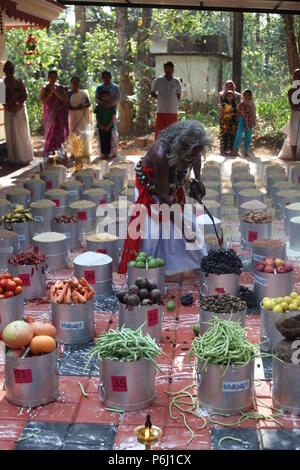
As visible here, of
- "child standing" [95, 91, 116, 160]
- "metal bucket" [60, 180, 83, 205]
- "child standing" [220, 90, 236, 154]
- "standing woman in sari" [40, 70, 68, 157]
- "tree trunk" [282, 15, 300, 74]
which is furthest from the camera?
"tree trunk" [282, 15, 300, 74]

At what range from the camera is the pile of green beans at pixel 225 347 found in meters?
3.84

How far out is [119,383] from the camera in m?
3.90

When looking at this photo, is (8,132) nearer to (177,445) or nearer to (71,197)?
(71,197)

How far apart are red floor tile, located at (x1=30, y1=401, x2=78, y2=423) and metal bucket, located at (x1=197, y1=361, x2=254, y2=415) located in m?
0.82

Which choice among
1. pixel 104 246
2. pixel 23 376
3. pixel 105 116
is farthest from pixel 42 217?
pixel 105 116

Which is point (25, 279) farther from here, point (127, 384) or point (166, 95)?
point (166, 95)

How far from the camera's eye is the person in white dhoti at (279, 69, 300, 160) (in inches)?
478

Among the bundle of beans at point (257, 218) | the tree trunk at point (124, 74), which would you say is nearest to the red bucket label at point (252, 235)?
the bundle of beans at point (257, 218)

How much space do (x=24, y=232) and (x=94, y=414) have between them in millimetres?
3590

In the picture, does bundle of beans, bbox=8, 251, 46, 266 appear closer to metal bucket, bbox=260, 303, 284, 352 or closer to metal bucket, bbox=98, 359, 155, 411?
metal bucket, bbox=98, 359, 155, 411

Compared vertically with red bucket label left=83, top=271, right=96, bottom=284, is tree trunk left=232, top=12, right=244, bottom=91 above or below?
above

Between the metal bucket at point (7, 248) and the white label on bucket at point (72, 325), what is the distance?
6.38ft

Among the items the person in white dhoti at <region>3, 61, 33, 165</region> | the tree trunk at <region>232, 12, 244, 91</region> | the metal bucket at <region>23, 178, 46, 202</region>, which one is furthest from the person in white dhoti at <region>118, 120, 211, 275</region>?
the tree trunk at <region>232, 12, 244, 91</region>

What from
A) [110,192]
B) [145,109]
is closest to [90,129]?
[145,109]
